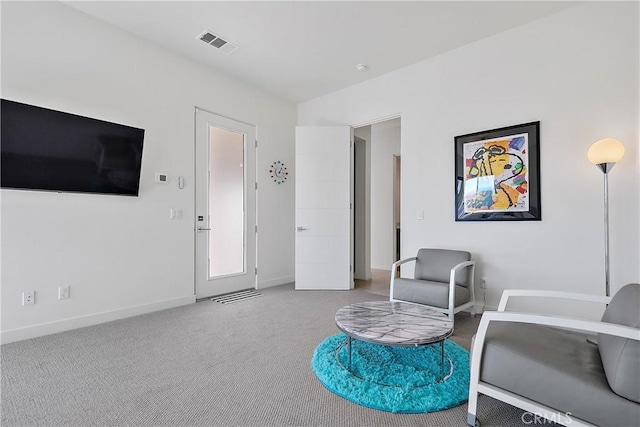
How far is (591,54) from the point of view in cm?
273

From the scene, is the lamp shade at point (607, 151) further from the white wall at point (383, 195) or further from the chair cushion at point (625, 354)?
the white wall at point (383, 195)

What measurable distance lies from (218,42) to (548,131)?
3.52 meters

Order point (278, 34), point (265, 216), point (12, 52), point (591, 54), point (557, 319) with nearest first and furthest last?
1. point (557, 319)
2. point (12, 52)
3. point (591, 54)
4. point (278, 34)
5. point (265, 216)

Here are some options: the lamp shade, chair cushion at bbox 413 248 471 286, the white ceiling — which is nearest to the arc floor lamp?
the lamp shade

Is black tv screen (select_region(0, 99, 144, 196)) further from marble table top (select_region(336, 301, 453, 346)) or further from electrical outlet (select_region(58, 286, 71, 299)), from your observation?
marble table top (select_region(336, 301, 453, 346))

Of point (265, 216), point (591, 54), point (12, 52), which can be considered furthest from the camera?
point (265, 216)

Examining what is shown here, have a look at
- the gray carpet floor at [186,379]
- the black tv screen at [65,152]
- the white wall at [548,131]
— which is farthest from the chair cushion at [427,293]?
the black tv screen at [65,152]

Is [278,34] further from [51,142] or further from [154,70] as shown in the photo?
[51,142]

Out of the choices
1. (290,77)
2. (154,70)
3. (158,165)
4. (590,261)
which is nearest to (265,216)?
(158,165)

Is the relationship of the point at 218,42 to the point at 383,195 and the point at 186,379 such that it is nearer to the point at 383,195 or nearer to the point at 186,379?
the point at 186,379

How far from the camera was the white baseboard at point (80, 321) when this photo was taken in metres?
2.54

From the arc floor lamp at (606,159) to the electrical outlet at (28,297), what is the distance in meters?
4.79

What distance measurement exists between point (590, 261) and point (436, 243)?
4.54 ft

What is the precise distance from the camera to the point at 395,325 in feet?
6.57
